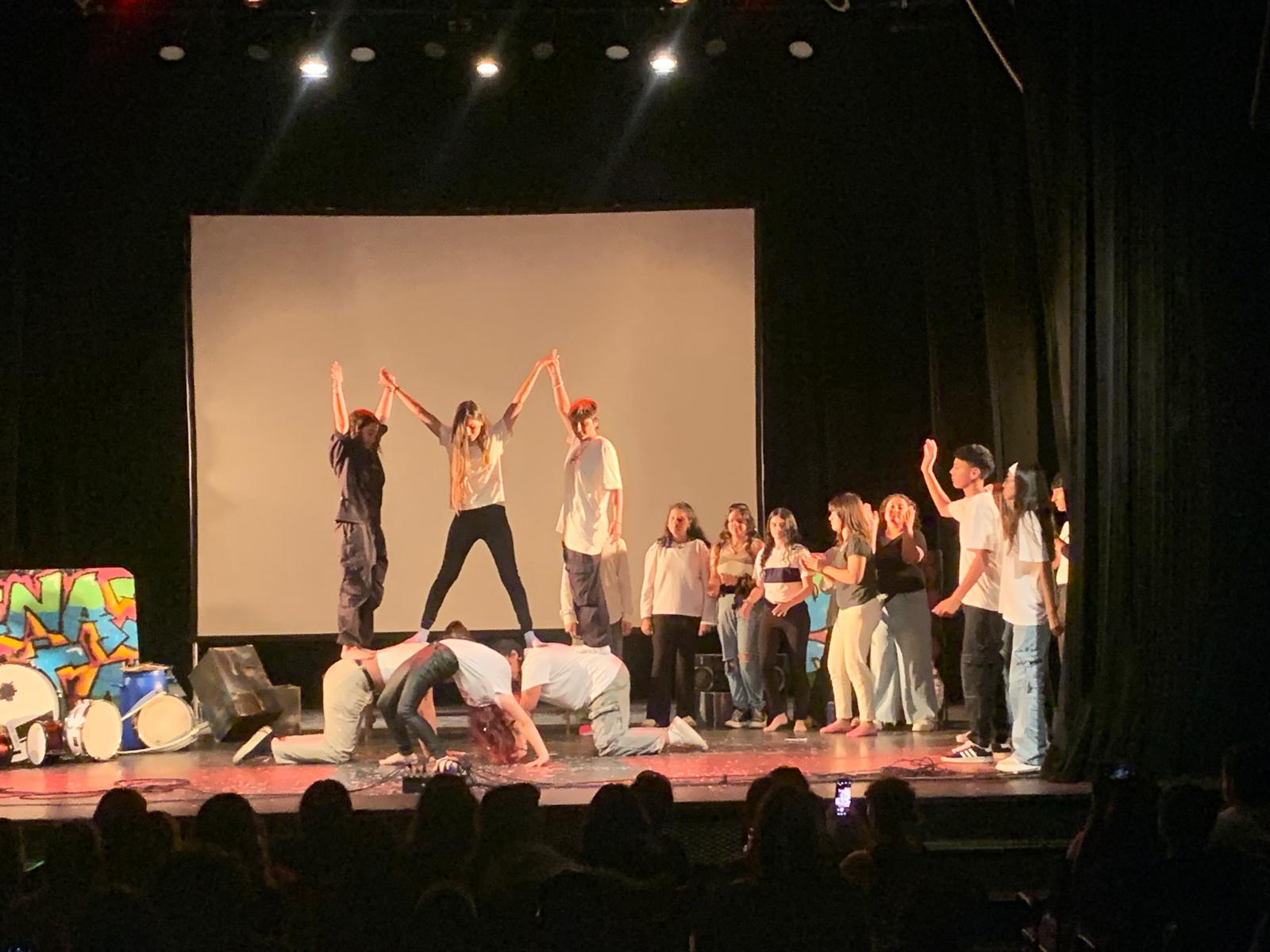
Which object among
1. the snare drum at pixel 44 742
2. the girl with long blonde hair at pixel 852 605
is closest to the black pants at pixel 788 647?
the girl with long blonde hair at pixel 852 605

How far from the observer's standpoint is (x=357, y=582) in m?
8.02

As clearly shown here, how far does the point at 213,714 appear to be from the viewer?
820 centimetres

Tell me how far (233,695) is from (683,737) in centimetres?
252

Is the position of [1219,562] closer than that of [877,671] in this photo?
Yes

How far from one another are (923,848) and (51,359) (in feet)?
23.8

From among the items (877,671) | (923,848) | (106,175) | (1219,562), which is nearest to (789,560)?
(877,671)

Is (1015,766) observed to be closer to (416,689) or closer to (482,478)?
(416,689)

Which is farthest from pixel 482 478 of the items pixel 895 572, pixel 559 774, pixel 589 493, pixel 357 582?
pixel 895 572

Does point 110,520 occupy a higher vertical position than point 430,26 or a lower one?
lower

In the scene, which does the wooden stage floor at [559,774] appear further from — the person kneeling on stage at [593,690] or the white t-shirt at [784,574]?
the white t-shirt at [784,574]

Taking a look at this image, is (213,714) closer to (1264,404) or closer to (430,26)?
(430,26)

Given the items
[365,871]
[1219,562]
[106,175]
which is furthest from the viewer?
[106,175]

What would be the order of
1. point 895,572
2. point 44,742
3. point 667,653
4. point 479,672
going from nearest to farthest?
1. point 479,672
2. point 44,742
3. point 895,572
4. point 667,653

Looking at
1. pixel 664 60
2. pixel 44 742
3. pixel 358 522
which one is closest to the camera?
pixel 44 742
